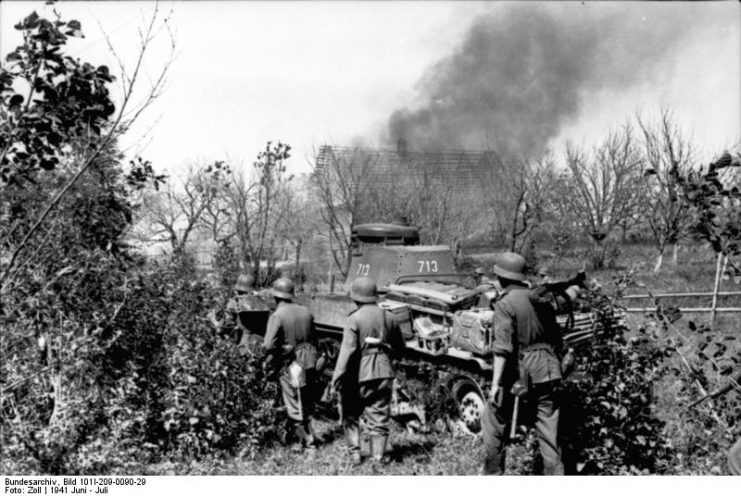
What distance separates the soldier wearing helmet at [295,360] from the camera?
6.30 meters

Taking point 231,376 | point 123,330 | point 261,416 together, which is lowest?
point 261,416

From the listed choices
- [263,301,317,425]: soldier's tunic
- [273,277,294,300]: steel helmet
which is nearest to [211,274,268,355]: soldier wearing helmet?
[263,301,317,425]: soldier's tunic

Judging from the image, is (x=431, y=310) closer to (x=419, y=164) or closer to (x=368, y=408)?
(x=368, y=408)

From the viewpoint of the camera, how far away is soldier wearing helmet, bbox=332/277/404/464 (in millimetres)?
5754

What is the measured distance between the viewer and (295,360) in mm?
6434

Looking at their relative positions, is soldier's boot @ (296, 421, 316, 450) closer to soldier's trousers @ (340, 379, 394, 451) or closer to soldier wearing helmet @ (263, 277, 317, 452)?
soldier wearing helmet @ (263, 277, 317, 452)

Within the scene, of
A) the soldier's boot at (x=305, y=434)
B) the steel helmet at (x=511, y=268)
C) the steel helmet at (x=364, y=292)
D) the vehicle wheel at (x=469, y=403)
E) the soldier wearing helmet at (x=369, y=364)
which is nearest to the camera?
the steel helmet at (x=511, y=268)

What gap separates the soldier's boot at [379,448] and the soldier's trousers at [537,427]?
44.4 inches

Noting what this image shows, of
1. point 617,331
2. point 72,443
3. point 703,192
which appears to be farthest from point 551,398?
point 72,443

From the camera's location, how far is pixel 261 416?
19.0 feet

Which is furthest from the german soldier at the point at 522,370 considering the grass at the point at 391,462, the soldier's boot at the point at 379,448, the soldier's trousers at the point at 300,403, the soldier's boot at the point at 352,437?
the soldier's trousers at the point at 300,403

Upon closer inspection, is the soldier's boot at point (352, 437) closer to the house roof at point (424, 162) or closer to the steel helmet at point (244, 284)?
the steel helmet at point (244, 284)

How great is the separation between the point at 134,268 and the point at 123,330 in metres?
0.56
